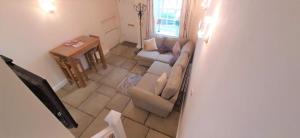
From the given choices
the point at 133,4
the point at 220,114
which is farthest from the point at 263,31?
the point at 133,4

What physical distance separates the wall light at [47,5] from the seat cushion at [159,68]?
7.44 ft

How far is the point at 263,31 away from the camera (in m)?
0.39

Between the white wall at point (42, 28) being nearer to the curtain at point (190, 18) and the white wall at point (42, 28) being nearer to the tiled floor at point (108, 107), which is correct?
the tiled floor at point (108, 107)

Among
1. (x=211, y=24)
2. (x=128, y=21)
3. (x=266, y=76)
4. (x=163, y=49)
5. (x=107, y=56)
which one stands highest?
(x=266, y=76)

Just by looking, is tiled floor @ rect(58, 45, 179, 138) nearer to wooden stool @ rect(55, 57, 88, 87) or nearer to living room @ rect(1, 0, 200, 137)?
living room @ rect(1, 0, 200, 137)

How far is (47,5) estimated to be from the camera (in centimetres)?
261

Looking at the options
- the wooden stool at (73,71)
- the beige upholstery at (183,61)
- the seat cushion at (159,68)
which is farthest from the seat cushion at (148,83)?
the wooden stool at (73,71)

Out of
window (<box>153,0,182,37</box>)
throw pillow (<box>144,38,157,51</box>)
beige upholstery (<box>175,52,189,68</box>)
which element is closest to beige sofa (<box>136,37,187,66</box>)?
throw pillow (<box>144,38,157,51</box>)

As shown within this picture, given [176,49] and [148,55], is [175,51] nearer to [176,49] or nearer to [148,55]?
[176,49]

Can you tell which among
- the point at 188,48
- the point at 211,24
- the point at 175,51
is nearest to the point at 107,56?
the point at 175,51

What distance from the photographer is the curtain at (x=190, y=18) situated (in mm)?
→ 3457

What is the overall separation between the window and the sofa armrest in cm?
240

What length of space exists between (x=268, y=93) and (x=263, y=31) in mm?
179

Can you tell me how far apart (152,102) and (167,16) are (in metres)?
2.76
